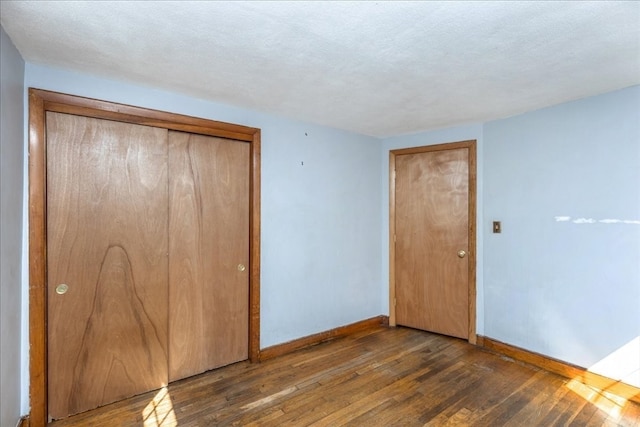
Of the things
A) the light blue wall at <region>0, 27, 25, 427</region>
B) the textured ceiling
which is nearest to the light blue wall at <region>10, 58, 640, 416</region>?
the light blue wall at <region>0, 27, 25, 427</region>

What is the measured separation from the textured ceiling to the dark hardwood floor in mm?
2210

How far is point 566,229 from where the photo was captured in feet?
8.63

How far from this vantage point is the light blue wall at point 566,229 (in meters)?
2.33

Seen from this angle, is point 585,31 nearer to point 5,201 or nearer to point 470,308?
point 470,308

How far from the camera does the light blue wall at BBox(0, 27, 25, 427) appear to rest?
5.13 ft

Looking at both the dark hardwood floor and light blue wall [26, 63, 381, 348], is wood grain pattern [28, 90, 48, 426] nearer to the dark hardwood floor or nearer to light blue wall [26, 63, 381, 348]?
the dark hardwood floor

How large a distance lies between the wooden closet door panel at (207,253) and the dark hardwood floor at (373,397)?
9.2 inches

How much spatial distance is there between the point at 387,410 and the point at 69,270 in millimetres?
2279

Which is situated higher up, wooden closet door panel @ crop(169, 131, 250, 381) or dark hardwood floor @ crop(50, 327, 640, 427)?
wooden closet door panel @ crop(169, 131, 250, 381)

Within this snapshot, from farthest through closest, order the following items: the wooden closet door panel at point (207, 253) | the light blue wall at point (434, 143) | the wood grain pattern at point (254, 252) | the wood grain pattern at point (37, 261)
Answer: the light blue wall at point (434, 143) < the wood grain pattern at point (254, 252) < the wooden closet door panel at point (207, 253) < the wood grain pattern at point (37, 261)

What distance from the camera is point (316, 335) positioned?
10.7ft

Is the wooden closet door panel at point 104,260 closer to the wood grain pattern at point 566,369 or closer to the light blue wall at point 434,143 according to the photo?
the light blue wall at point 434,143

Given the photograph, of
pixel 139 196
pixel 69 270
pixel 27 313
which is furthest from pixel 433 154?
pixel 27 313

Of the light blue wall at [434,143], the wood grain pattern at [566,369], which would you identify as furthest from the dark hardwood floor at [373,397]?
the light blue wall at [434,143]
